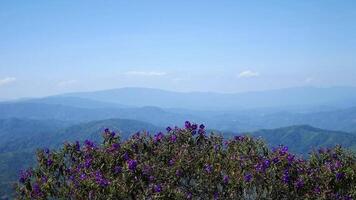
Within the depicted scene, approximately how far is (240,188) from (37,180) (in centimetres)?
633

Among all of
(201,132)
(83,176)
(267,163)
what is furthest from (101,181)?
(201,132)

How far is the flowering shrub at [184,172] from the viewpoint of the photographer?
41.0ft

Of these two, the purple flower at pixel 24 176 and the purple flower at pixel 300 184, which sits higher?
the purple flower at pixel 300 184

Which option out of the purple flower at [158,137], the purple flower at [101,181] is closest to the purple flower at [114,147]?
the purple flower at [158,137]

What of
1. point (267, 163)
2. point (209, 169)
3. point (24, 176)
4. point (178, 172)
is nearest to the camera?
point (209, 169)

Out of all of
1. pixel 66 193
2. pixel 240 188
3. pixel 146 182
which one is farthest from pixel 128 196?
pixel 240 188

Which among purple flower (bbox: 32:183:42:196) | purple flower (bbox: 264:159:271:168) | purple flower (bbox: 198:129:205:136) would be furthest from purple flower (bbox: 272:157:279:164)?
purple flower (bbox: 32:183:42:196)

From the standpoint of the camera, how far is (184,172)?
13.6 m

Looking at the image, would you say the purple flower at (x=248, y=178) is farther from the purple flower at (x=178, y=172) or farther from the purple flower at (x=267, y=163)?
the purple flower at (x=178, y=172)

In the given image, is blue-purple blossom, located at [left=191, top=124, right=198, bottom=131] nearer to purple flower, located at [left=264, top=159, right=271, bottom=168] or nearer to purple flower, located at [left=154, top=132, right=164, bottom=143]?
purple flower, located at [left=154, top=132, right=164, bottom=143]

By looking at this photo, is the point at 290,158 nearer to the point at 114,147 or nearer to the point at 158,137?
the point at 158,137

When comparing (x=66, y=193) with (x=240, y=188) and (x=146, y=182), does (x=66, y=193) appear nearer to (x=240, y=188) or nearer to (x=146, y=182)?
(x=146, y=182)

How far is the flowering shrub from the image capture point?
12508 mm

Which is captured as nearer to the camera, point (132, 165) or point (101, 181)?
point (101, 181)
